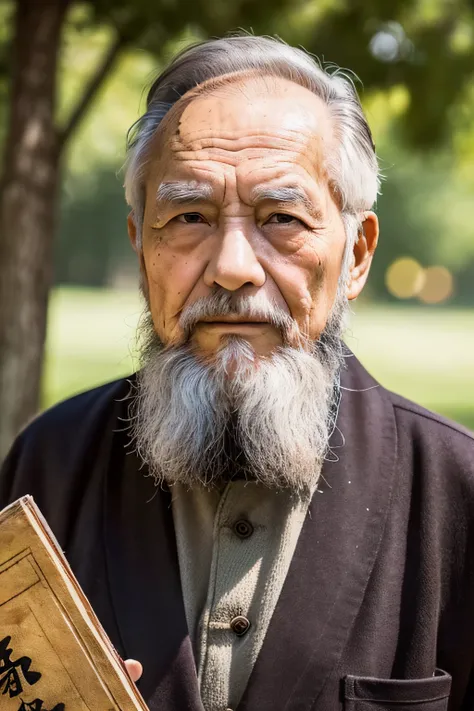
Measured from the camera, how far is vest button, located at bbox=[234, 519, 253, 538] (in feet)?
7.46

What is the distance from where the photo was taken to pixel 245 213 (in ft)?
7.45

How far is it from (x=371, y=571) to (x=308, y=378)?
0.51 m

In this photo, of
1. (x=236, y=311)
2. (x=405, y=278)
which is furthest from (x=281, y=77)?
(x=405, y=278)

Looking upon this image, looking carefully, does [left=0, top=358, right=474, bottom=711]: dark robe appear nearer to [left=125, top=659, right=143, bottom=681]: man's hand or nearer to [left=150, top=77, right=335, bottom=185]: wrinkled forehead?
[left=125, top=659, right=143, bottom=681]: man's hand

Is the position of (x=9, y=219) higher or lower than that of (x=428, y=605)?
higher

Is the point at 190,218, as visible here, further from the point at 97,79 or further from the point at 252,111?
the point at 97,79

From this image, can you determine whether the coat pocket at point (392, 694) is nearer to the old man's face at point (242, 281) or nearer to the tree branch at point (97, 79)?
the old man's face at point (242, 281)

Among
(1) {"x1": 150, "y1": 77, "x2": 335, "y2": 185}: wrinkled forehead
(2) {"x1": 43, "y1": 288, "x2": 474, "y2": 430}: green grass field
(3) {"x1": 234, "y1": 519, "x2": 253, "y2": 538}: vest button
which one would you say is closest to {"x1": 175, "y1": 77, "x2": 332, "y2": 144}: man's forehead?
(1) {"x1": 150, "y1": 77, "x2": 335, "y2": 185}: wrinkled forehead

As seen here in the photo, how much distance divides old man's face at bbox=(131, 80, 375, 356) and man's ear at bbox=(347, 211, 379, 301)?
0.17 m

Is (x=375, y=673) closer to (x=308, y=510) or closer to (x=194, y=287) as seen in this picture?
(x=308, y=510)

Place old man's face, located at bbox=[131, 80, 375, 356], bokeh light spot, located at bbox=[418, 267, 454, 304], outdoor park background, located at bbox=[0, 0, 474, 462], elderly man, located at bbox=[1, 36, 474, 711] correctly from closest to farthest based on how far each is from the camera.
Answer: elderly man, located at bbox=[1, 36, 474, 711], old man's face, located at bbox=[131, 80, 375, 356], outdoor park background, located at bbox=[0, 0, 474, 462], bokeh light spot, located at bbox=[418, 267, 454, 304]

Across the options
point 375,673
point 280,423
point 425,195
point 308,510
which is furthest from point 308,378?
point 425,195

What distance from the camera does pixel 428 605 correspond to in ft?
7.15

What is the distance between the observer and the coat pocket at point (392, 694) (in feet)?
6.92
